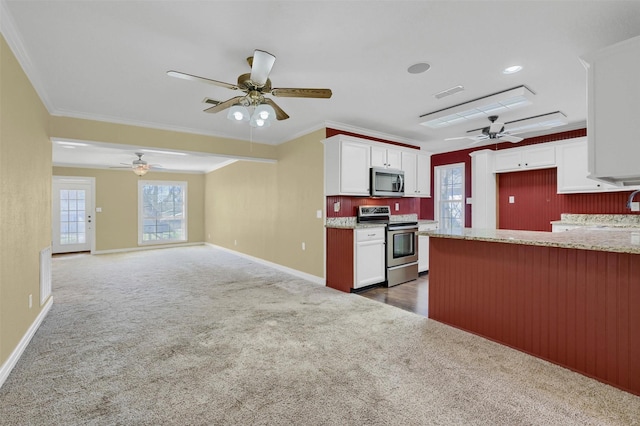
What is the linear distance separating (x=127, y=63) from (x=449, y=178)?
19.5 feet

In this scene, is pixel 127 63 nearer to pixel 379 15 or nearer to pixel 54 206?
pixel 379 15

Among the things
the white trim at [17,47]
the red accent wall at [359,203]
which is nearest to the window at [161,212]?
the white trim at [17,47]

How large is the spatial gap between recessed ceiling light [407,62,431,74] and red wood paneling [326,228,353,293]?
214cm

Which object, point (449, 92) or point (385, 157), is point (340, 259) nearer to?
point (385, 157)

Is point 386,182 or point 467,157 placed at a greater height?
point 467,157

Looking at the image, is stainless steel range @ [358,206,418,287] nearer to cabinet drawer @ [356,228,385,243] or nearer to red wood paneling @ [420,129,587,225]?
cabinet drawer @ [356,228,385,243]

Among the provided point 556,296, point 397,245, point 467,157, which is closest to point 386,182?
point 397,245

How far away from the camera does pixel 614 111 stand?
1928mm

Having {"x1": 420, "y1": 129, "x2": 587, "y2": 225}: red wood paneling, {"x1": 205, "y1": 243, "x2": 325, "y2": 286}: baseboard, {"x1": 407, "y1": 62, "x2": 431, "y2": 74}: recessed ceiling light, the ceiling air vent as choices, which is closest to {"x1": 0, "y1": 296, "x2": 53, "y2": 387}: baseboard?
{"x1": 205, "y1": 243, "x2": 325, "y2": 286}: baseboard

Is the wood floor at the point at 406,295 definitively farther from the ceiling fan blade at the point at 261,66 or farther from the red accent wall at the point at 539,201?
the ceiling fan blade at the point at 261,66

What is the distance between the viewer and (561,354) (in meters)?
2.28

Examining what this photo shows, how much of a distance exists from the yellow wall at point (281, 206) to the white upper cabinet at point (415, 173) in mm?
1590

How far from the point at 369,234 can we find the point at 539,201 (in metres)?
3.28

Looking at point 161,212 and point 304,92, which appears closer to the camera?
point 304,92
